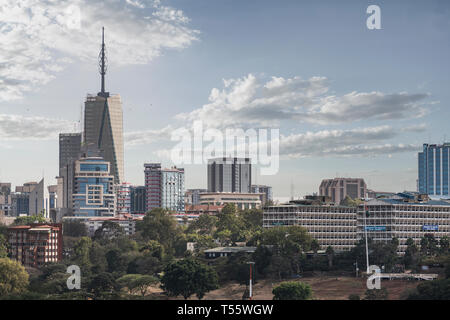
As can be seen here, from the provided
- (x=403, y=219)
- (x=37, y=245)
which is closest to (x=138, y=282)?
(x=37, y=245)

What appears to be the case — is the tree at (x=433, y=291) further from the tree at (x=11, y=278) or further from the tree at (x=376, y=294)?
the tree at (x=11, y=278)

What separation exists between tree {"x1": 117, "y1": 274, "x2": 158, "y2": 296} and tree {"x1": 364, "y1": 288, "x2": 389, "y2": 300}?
A: 128 ft

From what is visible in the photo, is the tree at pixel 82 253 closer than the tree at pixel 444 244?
No

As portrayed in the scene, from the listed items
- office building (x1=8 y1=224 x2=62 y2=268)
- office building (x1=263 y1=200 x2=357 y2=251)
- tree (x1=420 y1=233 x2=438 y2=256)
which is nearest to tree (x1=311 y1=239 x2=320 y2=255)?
office building (x1=263 y1=200 x2=357 y2=251)

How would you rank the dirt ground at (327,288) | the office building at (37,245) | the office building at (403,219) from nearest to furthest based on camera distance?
the dirt ground at (327,288) < the office building at (403,219) < the office building at (37,245)

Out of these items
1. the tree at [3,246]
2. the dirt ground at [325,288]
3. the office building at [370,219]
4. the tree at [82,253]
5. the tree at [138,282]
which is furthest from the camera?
the tree at [3,246]

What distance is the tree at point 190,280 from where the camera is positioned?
119 m

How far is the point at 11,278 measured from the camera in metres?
119

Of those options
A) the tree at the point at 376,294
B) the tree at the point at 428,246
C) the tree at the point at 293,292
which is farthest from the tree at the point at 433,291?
the tree at the point at 428,246

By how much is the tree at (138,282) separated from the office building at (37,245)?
112 feet

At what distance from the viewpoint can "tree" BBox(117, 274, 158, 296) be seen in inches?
5025

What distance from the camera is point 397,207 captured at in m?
148
